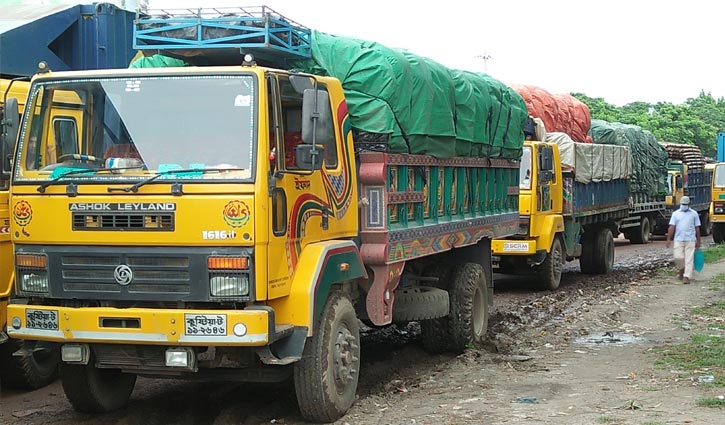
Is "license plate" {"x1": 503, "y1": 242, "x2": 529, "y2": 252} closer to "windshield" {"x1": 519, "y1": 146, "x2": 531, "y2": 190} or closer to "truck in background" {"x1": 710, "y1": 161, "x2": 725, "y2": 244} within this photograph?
"windshield" {"x1": 519, "y1": 146, "x2": 531, "y2": 190}

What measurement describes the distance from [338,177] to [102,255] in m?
1.85

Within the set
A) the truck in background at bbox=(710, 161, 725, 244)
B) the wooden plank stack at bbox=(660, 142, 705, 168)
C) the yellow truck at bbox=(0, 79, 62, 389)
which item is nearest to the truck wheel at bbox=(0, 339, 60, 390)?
the yellow truck at bbox=(0, 79, 62, 389)

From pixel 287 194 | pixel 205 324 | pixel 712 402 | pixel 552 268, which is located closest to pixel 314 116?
pixel 287 194

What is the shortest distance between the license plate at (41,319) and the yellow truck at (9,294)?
0.27 meters

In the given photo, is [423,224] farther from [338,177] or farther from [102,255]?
[102,255]

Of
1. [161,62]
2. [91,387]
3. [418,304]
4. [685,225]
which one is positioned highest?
[161,62]

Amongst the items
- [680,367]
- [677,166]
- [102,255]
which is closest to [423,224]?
[680,367]

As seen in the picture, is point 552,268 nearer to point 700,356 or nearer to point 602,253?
point 602,253

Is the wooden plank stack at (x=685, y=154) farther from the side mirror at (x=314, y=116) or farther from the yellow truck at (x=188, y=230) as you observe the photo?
the side mirror at (x=314, y=116)

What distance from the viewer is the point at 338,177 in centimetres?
691

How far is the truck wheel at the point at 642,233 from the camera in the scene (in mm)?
24250

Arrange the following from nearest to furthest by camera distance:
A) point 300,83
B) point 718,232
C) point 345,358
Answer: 1. point 300,83
2. point 345,358
3. point 718,232

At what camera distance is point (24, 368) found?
802 centimetres

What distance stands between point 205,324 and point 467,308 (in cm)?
434
